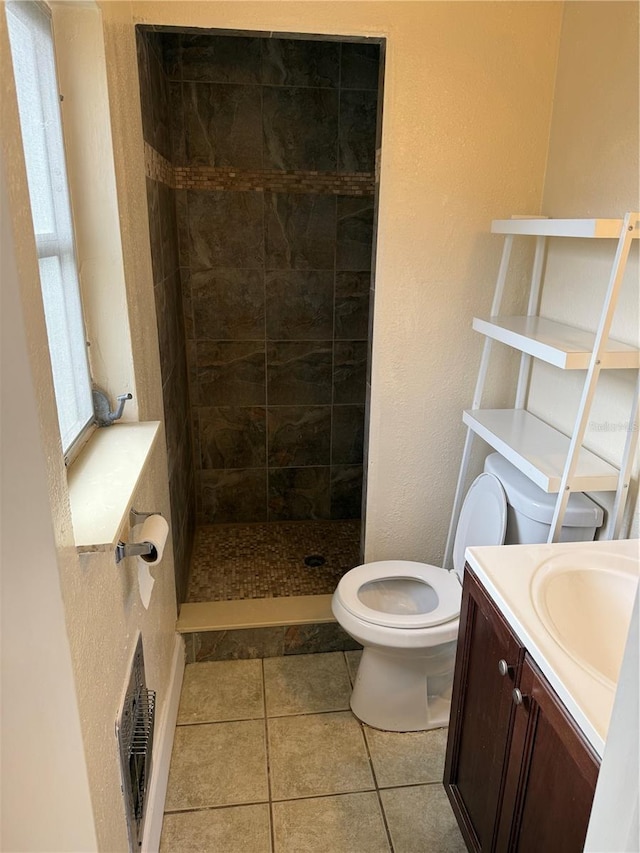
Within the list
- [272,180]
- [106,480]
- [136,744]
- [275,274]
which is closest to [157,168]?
[272,180]

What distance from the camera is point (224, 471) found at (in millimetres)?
3178

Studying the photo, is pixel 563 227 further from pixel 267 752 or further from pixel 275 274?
pixel 267 752

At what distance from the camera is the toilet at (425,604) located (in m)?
1.71

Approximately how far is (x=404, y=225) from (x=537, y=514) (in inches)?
38.8

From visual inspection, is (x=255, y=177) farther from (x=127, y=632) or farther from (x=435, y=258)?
(x=127, y=632)

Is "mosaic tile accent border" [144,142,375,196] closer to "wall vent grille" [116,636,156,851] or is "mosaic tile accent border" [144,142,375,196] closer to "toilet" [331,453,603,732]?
"toilet" [331,453,603,732]

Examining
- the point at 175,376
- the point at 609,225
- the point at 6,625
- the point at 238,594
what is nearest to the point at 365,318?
the point at 175,376

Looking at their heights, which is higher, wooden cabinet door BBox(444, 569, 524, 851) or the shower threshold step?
wooden cabinet door BBox(444, 569, 524, 851)

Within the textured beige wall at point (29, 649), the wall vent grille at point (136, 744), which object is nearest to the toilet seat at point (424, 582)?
the wall vent grille at point (136, 744)

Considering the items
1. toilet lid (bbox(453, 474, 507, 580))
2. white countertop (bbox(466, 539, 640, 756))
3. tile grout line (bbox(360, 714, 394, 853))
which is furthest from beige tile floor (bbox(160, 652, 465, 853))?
white countertop (bbox(466, 539, 640, 756))

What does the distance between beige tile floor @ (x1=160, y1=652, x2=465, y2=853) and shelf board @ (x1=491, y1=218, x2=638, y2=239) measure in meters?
1.59

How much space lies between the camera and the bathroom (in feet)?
3.39

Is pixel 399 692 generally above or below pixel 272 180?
below

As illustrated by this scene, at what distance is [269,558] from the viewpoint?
2896 mm
